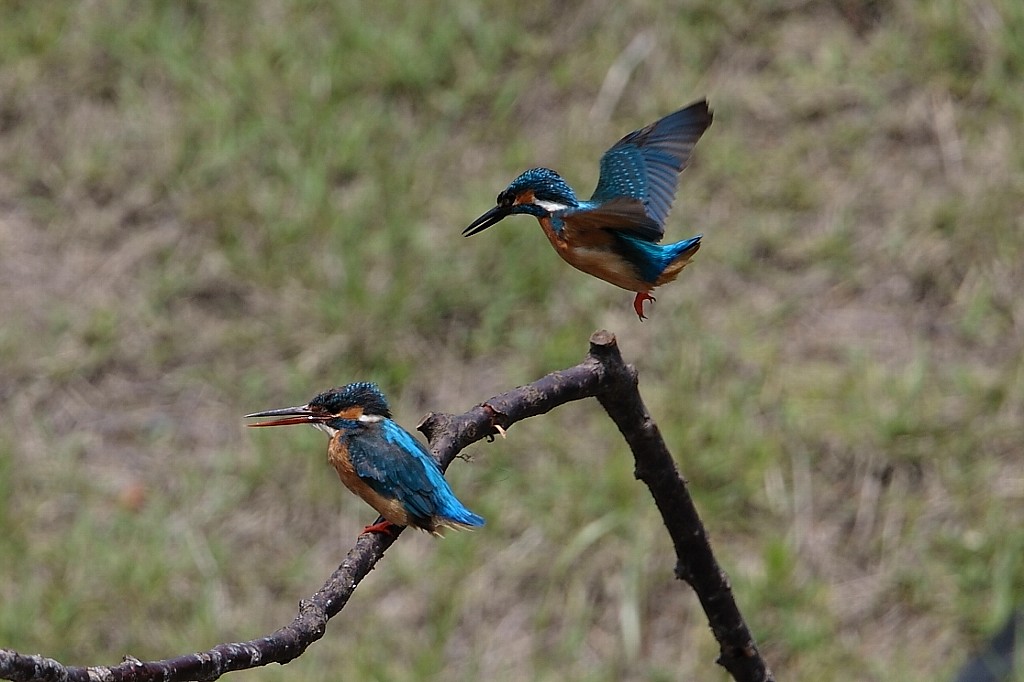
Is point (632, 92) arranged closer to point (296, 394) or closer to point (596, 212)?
point (296, 394)

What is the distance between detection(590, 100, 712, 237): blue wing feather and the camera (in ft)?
4.98

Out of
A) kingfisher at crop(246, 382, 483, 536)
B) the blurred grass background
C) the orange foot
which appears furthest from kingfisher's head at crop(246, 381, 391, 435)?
the blurred grass background

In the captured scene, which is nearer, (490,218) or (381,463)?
(490,218)

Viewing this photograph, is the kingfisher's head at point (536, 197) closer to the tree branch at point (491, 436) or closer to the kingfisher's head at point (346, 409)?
the tree branch at point (491, 436)

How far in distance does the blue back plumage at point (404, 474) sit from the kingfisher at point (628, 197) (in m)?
0.34

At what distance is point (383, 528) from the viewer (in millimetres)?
1746

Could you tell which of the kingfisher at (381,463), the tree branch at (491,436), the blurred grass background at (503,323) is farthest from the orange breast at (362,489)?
the blurred grass background at (503,323)

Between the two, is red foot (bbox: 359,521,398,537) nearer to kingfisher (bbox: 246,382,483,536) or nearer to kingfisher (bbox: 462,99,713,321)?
kingfisher (bbox: 246,382,483,536)

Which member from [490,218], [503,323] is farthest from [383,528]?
[503,323]

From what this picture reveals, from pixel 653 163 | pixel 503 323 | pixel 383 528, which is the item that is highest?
pixel 503 323

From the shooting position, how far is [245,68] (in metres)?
5.04

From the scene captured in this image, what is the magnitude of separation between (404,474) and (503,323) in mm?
2687

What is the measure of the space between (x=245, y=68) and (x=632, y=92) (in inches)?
56.3

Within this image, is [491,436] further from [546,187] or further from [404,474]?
[546,187]
